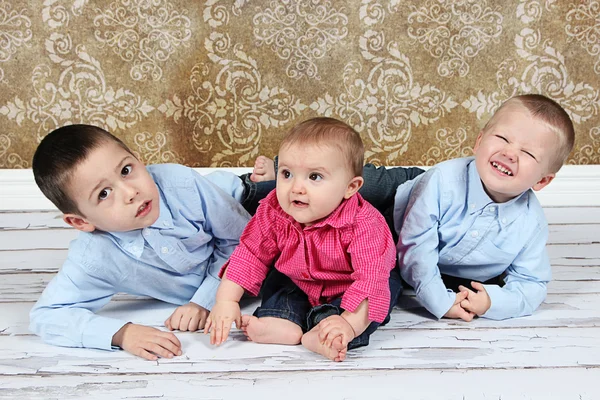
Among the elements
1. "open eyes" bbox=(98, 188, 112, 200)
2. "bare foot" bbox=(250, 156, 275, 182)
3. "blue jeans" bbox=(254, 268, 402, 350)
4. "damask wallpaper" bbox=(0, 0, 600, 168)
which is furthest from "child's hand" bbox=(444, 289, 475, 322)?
"damask wallpaper" bbox=(0, 0, 600, 168)

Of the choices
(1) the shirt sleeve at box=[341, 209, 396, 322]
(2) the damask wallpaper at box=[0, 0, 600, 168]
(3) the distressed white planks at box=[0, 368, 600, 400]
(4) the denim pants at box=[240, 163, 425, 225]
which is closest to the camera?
(3) the distressed white planks at box=[0, 368, 600, 400]

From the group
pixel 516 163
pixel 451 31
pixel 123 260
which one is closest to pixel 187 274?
pixel 123 260

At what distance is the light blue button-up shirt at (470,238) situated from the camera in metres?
1.40

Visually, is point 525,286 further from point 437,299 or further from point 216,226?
point 216,226

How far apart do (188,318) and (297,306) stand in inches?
9.1

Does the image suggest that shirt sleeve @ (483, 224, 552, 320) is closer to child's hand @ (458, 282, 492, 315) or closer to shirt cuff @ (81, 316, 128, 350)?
child's hand @ (458, 282, 492, 315)

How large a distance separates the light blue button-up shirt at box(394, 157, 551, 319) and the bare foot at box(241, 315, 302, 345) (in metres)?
0.29

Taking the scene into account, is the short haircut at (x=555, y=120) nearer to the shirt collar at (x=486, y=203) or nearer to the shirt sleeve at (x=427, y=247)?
the shirt collar at (x=486, y=203)

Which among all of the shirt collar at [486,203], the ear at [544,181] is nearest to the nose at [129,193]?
the shirt collar at [486,203]

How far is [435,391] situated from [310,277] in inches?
13.6

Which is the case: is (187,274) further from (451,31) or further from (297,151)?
(451,31)

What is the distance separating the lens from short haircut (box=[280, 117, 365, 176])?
1.22 meters

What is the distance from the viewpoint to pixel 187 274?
1.48 m

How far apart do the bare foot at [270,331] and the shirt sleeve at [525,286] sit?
1.37 ft
